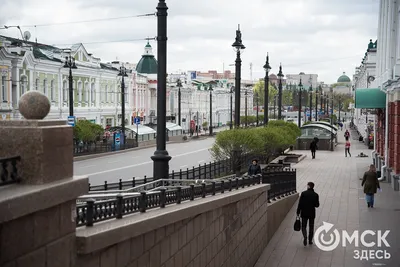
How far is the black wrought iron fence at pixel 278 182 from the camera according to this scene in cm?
1764

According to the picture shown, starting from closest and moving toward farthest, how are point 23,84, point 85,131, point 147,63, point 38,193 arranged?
point 38,193 < point 23,84 < point 85,131 < point 147,63

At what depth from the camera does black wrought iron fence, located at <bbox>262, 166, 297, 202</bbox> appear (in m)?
17.6

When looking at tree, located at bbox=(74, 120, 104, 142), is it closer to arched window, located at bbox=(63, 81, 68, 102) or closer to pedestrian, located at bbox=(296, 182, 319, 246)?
arched window, located at bbox=(63, 81, 68, 102)

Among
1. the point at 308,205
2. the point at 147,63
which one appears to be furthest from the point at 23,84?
the point at 147,63

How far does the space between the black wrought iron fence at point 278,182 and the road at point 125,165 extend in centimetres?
1120

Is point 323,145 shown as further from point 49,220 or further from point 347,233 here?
point 49,220

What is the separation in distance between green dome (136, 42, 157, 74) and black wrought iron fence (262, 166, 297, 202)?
79923 mm

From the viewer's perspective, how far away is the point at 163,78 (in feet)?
41.6

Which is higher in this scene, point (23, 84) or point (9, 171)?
point (23, 84)

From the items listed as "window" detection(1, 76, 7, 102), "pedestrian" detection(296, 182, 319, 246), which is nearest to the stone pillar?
"pedestrian" detection(296, 182, 319, 246)

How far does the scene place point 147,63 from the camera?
101125mm

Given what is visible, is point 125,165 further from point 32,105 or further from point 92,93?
point 32,105

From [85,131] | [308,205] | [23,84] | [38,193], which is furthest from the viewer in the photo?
[85,131]

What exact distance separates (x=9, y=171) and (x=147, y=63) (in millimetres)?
96455
